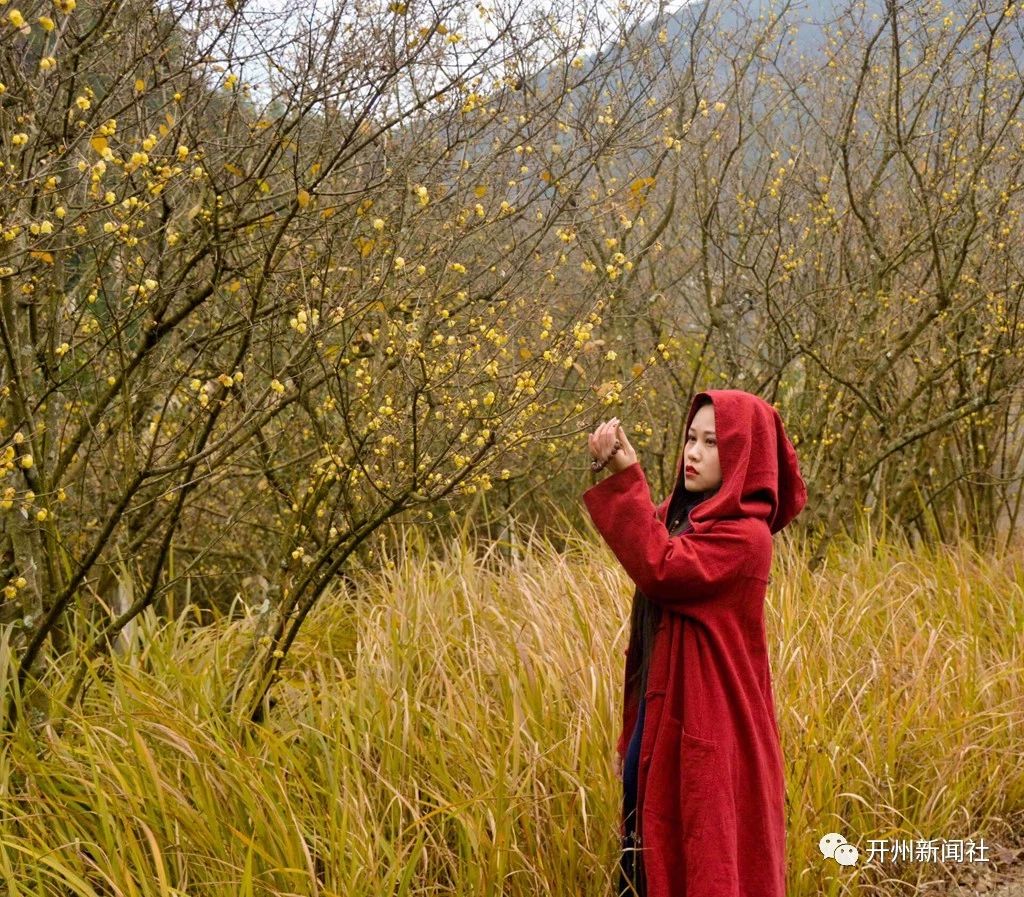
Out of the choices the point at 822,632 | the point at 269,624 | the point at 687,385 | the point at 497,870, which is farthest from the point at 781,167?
the point at 497,870

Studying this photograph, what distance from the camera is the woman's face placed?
282cm

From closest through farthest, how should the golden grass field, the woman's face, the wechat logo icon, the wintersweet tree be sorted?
the woman's face → the golden grass field → the wintersweet tree → the wechat logo icon

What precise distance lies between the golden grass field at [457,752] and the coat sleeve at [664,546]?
908 mm

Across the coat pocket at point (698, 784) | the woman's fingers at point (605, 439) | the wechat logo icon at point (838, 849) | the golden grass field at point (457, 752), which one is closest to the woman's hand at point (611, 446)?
the woman's fingers at point (605, 439)

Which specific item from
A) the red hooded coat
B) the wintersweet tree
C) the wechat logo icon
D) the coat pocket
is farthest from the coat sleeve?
the wechat logo icon

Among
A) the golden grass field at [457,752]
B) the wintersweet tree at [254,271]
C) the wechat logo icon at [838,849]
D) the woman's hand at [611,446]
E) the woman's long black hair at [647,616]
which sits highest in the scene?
the wintersweet tree at [254,271]

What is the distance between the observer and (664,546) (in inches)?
104

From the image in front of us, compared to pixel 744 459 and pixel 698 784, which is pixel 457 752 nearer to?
pixel 698 784

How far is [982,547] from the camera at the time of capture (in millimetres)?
7832

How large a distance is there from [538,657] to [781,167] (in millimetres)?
4597

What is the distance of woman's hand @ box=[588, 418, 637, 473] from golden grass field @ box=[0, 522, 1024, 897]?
107 centimetres

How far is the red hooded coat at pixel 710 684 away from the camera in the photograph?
258 centimetres

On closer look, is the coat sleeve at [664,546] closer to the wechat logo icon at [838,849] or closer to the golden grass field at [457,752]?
the golden grass field at [457,752]

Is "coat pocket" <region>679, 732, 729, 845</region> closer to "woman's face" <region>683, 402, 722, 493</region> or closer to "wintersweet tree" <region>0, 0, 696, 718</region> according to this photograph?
"woman's face" <region>683, 402, 722, 493</region>
